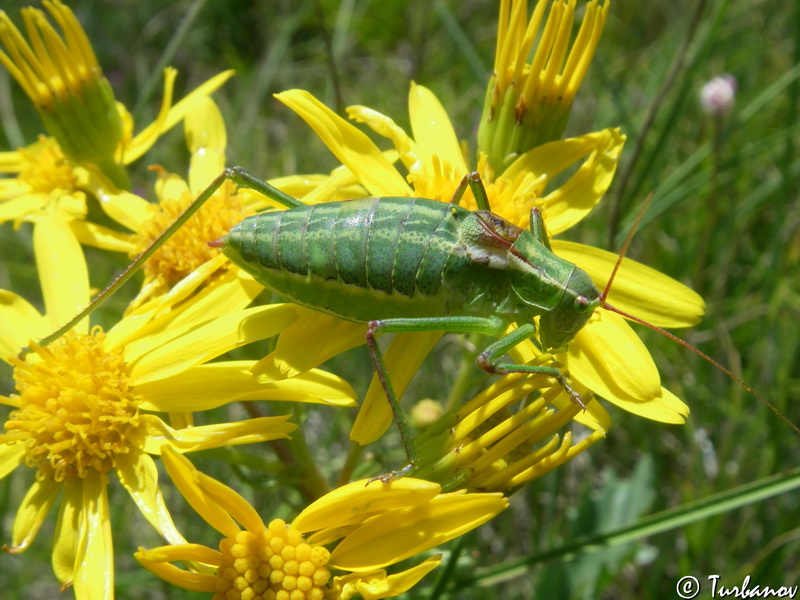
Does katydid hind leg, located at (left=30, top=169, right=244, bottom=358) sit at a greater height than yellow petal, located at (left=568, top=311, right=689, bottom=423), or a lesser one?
greater

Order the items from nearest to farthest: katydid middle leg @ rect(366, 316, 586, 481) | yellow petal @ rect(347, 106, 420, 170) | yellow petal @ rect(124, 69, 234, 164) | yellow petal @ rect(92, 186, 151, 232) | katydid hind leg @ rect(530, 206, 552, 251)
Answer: katydid middle leg @ rect(366, 316, 586, 481)
katydid hind leg @ rect(530, 206, 552, 251)
yellow petal @ rect(347, 106, 420, 170)
yellow petal @ rect(92, 186, 151, 232)
yellow petal @ rect(124, 69, 234, 164)

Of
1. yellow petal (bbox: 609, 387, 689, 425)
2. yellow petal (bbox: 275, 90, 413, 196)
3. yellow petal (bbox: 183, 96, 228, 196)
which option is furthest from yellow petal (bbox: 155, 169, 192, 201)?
yellow petal (bbox: 609, 387, 689, 425)

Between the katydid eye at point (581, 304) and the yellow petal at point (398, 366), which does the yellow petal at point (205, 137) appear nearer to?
the yellow petal at point (398, 366)

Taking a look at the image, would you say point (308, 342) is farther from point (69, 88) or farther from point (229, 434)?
point (69, 88)

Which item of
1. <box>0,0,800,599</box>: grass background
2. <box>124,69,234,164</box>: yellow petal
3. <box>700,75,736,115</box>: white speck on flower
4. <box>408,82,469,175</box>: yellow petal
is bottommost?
<box>0,0,800,599</box>: grass background

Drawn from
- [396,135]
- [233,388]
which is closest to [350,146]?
[396,135]

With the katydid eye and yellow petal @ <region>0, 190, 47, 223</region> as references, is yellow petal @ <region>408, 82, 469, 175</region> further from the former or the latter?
yellow petal @ <region>0, 190, 47, 223</region>
